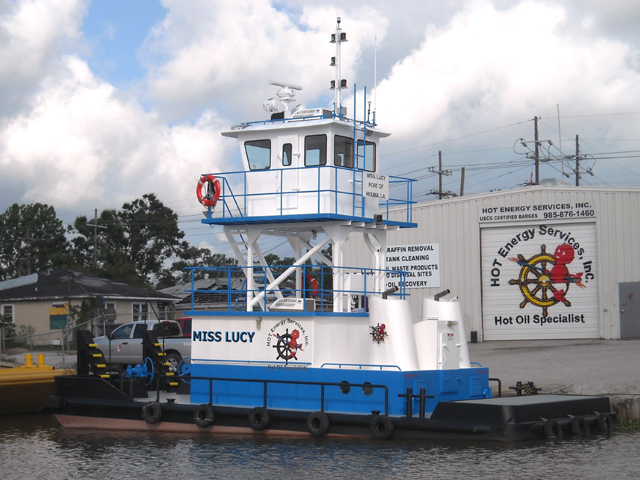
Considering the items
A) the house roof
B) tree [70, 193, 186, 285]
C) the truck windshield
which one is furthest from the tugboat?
tree [70, 193, 186, 285]

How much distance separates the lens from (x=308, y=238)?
1611cm

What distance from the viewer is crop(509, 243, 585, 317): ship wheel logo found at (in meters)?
28.6

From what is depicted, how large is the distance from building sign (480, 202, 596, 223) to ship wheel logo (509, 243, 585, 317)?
42.6 inches

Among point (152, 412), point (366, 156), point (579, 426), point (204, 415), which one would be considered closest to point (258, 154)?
point (366, 156)

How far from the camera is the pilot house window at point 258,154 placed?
15609 mm

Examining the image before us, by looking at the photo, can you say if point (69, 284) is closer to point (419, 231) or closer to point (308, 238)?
point (419, 231)

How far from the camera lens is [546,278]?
2884 cm

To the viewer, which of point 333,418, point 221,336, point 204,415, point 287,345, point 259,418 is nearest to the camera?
point 333,418

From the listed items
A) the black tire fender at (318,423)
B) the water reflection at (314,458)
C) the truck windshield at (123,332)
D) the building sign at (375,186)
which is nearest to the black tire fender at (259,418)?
the water reflection at (314,458)

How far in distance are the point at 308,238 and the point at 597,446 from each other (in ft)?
21.7

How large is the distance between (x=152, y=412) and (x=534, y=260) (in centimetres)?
1792

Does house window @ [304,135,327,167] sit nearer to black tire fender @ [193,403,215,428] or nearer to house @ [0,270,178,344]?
black tire fender @ [193,403,215,428]

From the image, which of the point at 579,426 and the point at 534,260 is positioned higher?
the point at 534,260

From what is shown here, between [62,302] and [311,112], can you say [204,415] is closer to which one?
[311,112]
